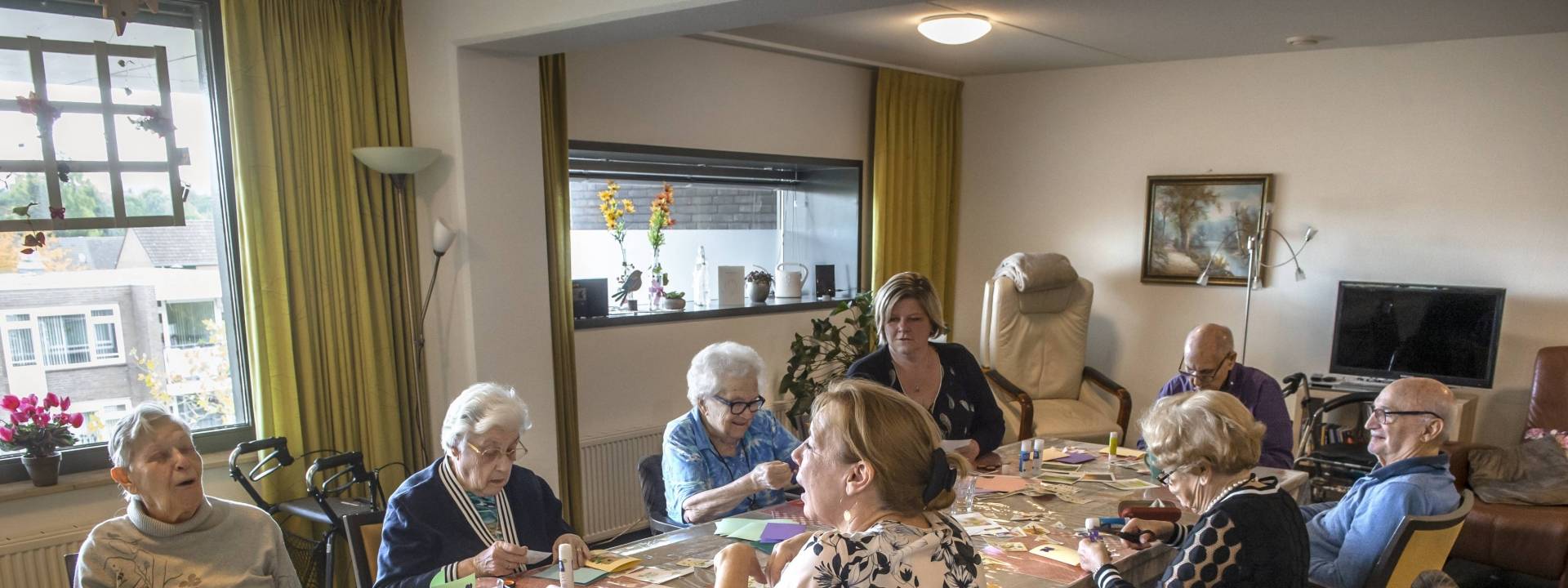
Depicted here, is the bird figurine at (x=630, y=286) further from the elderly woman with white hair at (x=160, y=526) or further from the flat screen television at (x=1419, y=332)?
the flat screen television at (x=1419, y=332)

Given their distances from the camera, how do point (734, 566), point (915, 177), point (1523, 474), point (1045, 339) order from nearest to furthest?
1. point (734, 566)
2. point (1523, 474)
3. point (1045, 339)
4. point (915, 177)

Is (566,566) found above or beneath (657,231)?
beneath

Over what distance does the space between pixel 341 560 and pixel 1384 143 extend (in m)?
5.24

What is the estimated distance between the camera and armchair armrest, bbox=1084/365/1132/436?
5090mm

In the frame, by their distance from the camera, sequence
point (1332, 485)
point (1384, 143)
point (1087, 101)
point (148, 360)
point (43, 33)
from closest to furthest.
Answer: point (43, 33), point (148, 360), point (1332, 485), point (1384, 143), point (1087, 101)

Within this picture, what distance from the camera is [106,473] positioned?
2.97m

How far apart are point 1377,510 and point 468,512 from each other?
7.28 feet

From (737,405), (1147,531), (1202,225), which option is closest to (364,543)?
(737,405)

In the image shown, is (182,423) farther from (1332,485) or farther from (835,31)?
(1332,485)

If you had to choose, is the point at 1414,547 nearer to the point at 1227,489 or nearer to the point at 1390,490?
the point at 1390,490

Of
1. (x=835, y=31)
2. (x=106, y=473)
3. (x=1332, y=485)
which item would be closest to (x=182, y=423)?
(x=106, y=473)

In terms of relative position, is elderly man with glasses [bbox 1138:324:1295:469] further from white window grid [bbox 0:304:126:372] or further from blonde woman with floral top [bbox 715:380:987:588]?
white window grid [bbox 0:304:126:372]

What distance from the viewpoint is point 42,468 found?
2.82m

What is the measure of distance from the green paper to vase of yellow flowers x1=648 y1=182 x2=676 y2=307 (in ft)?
8.85
